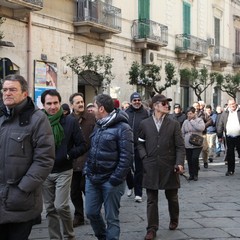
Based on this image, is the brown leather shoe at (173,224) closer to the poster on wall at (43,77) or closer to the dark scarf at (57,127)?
the dark scarf at (57,127)

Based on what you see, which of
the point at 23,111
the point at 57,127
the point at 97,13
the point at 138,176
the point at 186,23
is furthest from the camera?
the point at 186,23

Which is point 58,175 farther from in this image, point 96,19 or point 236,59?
point 236,59

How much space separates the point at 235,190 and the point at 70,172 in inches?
187

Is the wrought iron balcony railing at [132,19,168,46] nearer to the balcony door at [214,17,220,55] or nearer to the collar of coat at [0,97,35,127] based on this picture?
the balcony door at [214,17,220,55]

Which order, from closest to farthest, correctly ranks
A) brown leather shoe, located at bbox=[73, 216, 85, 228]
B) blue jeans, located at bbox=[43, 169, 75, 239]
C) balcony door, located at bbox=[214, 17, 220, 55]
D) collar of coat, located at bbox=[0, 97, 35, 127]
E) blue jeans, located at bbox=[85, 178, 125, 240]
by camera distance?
collar of coat, located at bbox=[0, 97, 35, 127] < blue jeans, located at bbox=[85, 178, 125, 240] < blue jeans, located at bbox=[43, 169, 75, 239] < brown leather shoe, located at bbox=[73, 216, 85, 228] < balcony door, located at bbox=[214, 17, 220, 55]

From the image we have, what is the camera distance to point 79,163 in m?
6.41

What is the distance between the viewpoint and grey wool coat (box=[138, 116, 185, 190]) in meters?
5.86

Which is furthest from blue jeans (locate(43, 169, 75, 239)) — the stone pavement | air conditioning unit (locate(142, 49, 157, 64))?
air conditioning unit (locate(142, 49, 157, 64))

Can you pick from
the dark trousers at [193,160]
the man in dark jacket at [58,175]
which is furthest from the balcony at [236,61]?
the man in dark jacket at [58,175]

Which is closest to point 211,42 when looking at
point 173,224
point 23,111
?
point 173,224

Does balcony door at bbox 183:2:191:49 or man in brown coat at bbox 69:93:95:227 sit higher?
balcony door at bbox 183:2:191:49

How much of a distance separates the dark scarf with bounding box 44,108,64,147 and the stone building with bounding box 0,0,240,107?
597 centimetres

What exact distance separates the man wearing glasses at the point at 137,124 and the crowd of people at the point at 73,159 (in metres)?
1.78

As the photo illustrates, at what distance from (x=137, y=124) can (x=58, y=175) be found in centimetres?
330
